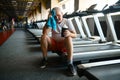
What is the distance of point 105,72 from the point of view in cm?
185

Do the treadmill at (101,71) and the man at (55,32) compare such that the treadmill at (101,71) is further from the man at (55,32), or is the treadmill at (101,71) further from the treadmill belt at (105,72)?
the man at (55,32)

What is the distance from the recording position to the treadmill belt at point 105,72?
169 cm

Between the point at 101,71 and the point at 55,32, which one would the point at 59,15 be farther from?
the point at 101,71

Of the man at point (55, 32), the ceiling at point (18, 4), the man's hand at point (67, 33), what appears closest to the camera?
the man's hand at point (67, 33)

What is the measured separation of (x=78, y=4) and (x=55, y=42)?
4.05 m

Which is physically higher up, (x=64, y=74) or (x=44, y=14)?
(x=44, y=14)

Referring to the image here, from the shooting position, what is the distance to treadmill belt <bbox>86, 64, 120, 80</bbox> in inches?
66.7

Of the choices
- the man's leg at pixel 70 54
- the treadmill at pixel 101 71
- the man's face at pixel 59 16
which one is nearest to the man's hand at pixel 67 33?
the man's leg at pixel 70 54

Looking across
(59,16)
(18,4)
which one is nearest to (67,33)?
(59,16)

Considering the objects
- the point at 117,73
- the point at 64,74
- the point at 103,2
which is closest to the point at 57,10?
the point at 64,74

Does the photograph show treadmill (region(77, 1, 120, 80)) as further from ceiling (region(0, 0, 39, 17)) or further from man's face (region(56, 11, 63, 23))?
ceiling (region(0, 0, 39, 17))

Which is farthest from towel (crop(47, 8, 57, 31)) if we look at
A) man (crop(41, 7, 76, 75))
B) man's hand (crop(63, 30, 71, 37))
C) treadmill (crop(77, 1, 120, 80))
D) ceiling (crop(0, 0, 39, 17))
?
ceiling (crop(0, 0, 39, 17))

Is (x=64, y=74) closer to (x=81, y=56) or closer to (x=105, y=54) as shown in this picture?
(x=81, y=56)

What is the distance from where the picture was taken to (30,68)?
274cm
